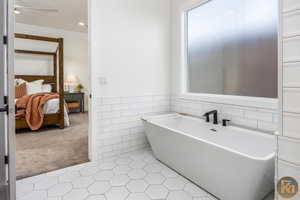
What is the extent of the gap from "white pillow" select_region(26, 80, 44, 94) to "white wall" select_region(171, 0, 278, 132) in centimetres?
402

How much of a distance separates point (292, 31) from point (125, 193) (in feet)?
6.02

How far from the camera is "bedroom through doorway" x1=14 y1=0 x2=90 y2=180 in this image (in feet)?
8.55

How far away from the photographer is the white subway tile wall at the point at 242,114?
1778mm

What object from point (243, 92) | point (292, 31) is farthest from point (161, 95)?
point (292, 31)

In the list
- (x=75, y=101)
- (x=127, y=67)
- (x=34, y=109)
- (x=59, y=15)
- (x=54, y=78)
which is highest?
(x=59, y=15)

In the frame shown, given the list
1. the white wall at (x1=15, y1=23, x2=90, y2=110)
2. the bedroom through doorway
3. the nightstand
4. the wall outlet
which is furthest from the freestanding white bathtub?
the white wall at (x1=15, y1=23, x2=90, y2=110)

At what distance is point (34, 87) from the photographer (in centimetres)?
482

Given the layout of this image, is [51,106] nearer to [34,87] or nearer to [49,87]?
[34,87]

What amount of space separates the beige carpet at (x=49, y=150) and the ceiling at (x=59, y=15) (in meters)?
2.87

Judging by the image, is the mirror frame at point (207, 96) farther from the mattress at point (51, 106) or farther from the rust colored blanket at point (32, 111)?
the rust colored blanket at point (32, 111)

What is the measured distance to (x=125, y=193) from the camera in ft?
5.53

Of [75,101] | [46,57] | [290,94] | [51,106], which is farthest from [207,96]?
[46,57]

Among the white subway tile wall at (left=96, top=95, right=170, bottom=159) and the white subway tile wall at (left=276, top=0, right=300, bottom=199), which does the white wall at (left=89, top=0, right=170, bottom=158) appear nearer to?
the white subway tile wall at (left=96, top=95, right=170, bottom=159)

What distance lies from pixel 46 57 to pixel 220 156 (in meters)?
6.03
